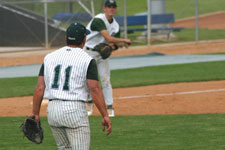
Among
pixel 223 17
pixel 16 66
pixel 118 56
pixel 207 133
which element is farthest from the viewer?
pixel 223 17

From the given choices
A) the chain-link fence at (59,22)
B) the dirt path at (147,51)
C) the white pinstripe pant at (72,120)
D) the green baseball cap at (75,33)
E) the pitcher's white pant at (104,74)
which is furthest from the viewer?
the chain-link fence at (59,22)

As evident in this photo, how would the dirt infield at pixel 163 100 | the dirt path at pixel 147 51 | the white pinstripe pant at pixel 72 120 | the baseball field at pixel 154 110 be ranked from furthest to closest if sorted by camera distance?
the dirt path at pixel 147 51 < the dirt infield at pixel 163 100 < the baseball field at pixel 154 110 < the white pinstripe pant at pixel 72 120

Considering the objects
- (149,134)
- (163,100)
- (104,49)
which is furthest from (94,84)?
(163,100)

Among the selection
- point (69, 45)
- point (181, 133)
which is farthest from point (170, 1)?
point (69, 45)

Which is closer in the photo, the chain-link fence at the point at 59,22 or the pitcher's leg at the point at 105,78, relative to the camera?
the pitcher's leg at the point at 105,78

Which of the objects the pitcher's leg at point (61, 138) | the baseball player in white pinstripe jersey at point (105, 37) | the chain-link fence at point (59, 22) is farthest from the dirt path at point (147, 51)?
the pitcher's leg at point (61, 138)

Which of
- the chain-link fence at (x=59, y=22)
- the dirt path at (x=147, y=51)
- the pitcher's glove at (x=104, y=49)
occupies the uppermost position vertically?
the chain-link fence at (x=59, y=22)

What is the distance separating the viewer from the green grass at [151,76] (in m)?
15.3

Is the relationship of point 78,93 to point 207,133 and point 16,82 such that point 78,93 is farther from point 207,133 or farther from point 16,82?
point 16,82

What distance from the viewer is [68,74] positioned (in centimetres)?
513

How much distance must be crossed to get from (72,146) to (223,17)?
36.1 metres

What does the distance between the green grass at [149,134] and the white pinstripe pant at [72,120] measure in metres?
2.52

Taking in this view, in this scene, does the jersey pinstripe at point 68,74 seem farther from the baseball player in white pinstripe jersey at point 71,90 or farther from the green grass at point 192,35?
the green grass at point 192,35

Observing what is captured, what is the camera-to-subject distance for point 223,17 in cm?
3966
